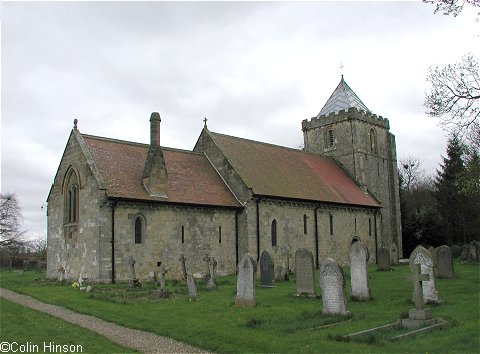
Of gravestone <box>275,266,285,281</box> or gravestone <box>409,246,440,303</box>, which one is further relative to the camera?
gravestone <box>275,266,285,281</box>

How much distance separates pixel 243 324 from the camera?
12.0 m

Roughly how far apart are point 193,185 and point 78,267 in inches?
285

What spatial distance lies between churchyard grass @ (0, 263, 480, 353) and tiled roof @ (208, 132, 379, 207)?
10.2m

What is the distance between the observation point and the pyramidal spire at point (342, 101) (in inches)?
1613

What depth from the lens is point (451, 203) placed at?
45125mm

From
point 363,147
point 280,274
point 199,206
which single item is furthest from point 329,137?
point 280,274

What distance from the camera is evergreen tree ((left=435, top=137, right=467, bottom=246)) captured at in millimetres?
44750

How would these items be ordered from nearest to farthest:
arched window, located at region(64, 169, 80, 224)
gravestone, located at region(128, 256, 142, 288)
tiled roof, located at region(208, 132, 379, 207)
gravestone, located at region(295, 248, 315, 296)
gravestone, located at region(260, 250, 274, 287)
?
gravestone, located at region(295, 248, 315, 296) → gravestone, located at region(260, 250, 274, 287) → gravestone, located at region(128, 256, 142, 288) → arched window, located at region(64, 169, 80, 224) → tiled roof, located at region(208, 132, 379, 207)

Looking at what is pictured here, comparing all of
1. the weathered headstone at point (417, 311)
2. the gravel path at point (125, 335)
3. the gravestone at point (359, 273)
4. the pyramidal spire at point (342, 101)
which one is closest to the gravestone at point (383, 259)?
the gravestone at point (359, 273)

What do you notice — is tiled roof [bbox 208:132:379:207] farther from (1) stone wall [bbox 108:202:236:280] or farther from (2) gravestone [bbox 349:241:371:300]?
(2) gravestone [bbox 349:241:371:300]

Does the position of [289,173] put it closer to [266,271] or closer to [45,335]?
[266,271]

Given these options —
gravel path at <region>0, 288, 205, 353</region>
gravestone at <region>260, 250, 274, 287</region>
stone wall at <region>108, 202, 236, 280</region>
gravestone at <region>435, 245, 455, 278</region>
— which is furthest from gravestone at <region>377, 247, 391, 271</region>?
gravel path at <region>0, 288, 205, 353</region>

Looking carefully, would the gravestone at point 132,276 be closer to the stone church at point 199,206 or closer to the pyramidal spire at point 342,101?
the stone church at point 199,206

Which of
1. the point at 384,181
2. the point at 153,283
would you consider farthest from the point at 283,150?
the point at 153,283
